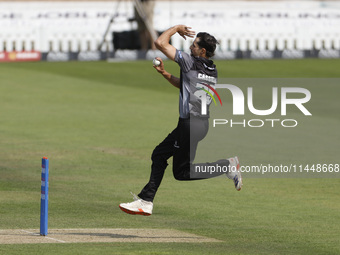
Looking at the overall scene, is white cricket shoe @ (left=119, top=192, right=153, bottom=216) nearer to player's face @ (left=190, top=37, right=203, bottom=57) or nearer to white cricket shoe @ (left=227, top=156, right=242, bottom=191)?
white cricket shoe @ (left=227, top=156, right=242, bottom=191)

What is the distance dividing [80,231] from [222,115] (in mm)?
13509

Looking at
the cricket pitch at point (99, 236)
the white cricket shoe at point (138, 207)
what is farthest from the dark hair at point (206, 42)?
the cricket pitch at point (99, 236)

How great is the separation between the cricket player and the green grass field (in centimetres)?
78

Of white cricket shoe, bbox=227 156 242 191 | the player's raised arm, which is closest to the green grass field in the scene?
white cricket shoe, bbox=227 156 242 191

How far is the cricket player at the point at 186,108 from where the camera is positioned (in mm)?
10844

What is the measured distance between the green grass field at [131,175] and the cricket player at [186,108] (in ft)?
2.56

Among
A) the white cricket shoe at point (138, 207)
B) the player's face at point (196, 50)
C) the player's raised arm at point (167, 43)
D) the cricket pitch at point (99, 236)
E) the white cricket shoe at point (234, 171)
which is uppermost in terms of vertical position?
the player's raised arm at point (167, 43)

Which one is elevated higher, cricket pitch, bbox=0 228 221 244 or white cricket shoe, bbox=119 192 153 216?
white cricket shoe, bbox=119 192 153 216

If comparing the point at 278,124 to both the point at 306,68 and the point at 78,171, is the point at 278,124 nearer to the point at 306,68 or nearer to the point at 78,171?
the point at 78,171

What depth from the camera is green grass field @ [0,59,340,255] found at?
11.4 metres

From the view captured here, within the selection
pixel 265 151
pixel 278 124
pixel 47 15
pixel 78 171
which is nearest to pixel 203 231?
pixel 78 171

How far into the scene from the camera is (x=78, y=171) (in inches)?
655

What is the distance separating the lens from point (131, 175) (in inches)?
642

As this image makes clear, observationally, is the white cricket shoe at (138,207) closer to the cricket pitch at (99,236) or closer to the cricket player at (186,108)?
the cricket player at (186,108)
